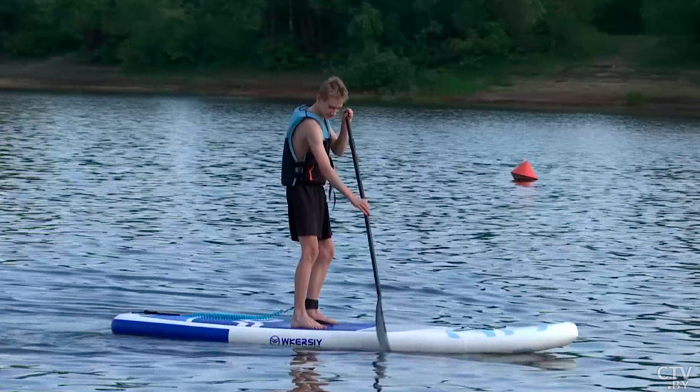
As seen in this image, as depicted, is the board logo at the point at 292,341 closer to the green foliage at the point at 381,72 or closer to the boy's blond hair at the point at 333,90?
the boy's blond hair at the point at 333,90

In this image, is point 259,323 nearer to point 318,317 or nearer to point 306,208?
point 318,317

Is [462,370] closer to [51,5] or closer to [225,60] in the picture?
[225,60]

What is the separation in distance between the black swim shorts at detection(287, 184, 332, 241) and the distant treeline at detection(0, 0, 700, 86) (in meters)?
52.8

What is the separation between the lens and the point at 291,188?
11133 millimetres

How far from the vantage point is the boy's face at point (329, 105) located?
10.9 m

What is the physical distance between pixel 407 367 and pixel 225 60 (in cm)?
6189

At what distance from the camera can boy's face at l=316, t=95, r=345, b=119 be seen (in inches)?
428

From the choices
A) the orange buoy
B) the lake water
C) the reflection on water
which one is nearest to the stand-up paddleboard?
the lake water

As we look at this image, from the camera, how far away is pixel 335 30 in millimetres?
73625

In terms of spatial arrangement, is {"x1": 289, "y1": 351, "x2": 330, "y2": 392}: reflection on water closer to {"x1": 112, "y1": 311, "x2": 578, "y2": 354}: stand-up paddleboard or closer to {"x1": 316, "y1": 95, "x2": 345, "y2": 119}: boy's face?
{"x1": 112, "y1": 311, "x2": 578, "y2": 354}: stand-up paddleboard

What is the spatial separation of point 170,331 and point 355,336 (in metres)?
1.60

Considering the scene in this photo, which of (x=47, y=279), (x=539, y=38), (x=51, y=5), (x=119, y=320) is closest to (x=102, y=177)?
(x=47, y=279)

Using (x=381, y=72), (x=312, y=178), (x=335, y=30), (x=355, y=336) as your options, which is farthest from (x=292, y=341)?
(x=335, y=30)

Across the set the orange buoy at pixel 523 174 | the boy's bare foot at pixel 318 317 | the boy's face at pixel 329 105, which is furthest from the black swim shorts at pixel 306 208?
the orange buoy at pixel 523 174
